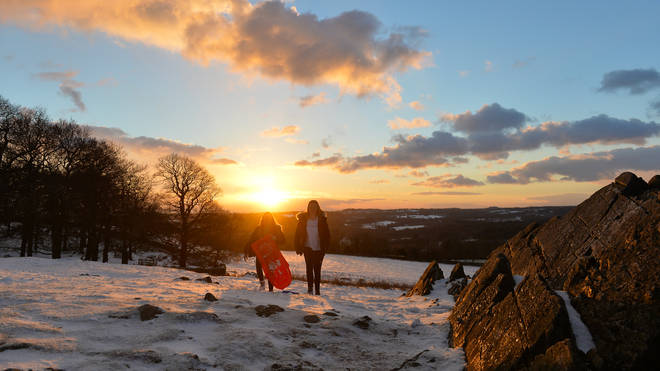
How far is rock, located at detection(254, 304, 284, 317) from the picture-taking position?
651 cm

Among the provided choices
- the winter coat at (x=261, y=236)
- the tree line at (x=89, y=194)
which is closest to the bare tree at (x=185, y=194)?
the tree line at (x=89, y=194)

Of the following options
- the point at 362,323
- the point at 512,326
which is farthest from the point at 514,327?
the point at 362,323

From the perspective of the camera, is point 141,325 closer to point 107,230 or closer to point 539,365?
point 539,365

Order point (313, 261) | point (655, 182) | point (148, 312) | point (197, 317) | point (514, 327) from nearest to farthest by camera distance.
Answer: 1. point (514, 327)
2. point (148, 312)
3. point (197, 317)
4. point (655, 182)
5. point (313, 261)

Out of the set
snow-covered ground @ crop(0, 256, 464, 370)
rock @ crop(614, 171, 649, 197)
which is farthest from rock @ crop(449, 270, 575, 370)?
rock @ crop(614, 171, 649, 197)

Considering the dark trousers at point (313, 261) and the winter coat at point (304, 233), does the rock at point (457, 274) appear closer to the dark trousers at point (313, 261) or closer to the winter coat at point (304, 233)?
the dark trousers at point (313, 261)

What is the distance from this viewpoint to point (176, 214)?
39750mm

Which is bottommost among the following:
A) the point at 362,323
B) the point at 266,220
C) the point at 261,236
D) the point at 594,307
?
the point at 362,323

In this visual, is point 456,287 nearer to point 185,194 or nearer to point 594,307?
point 594,307

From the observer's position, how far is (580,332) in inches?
168

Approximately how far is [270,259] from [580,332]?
27.4 ft

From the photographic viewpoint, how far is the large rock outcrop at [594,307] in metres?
3.91

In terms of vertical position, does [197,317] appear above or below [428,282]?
above

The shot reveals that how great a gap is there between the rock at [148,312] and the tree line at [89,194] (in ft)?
100
